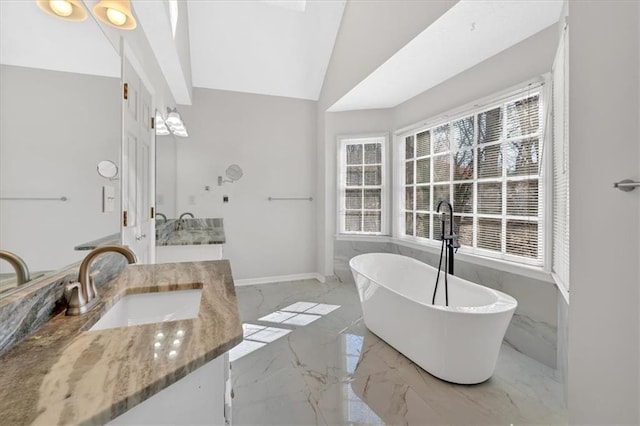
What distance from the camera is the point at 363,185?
4016mm

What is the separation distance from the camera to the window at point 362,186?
13.0 ft

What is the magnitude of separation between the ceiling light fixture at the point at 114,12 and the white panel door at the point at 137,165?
0.27 metres

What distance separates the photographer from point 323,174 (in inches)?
160

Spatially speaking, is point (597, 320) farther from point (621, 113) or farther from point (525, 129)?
point (525, 129)

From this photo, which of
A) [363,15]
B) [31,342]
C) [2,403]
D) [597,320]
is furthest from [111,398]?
[363,15]

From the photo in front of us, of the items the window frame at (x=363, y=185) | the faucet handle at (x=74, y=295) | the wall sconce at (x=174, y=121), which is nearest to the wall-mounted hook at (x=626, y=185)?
the faucet handle at (x=74, y=295)

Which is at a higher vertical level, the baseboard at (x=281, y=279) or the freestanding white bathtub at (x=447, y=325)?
the freestanding white bathtub at (x=447, y=325)

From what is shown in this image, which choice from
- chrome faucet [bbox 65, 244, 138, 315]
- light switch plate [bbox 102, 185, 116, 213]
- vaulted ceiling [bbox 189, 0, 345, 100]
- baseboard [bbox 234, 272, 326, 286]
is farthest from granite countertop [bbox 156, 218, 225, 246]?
vaulted ceiling [bbox 189, 0, 345, 100]

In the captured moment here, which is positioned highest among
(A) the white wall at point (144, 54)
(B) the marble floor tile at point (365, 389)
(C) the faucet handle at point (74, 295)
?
(A) the white wall at point (144, 54)

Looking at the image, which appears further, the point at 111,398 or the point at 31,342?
the point at 31,342

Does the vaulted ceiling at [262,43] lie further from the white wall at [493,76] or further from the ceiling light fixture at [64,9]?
the ceiling light fixture at [64,9]

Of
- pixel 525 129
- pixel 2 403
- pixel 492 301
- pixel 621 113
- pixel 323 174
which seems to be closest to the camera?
pixel 2 403

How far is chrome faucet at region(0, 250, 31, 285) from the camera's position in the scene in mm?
752

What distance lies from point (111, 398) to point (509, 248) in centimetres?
272
